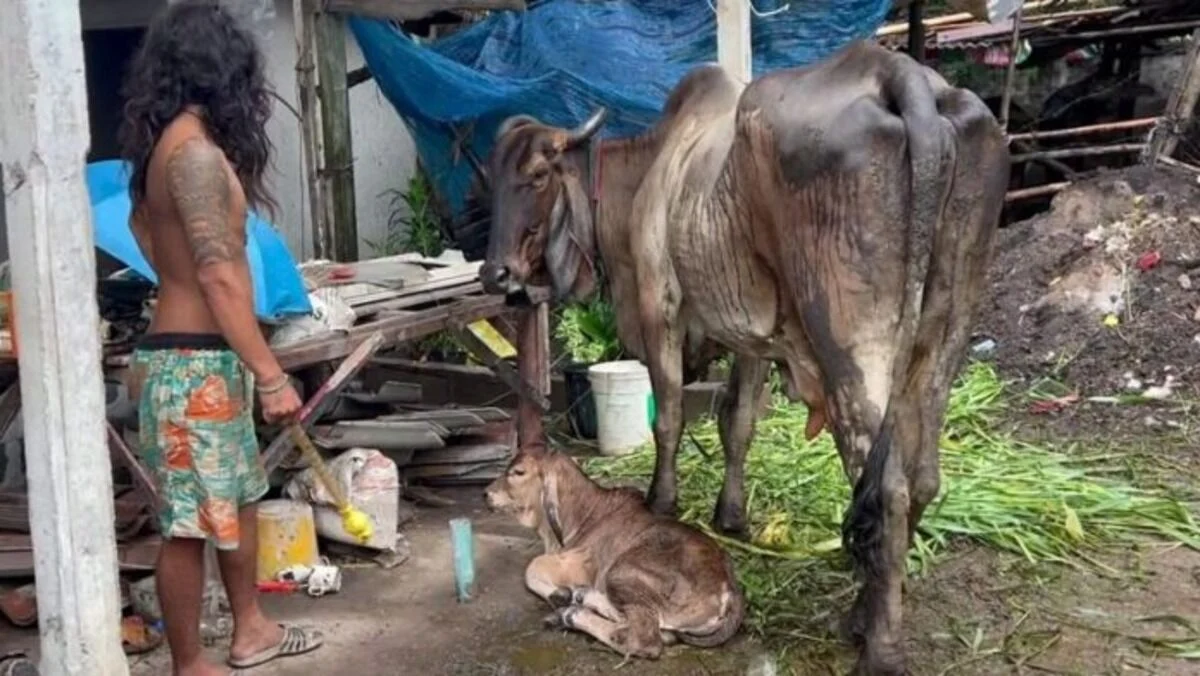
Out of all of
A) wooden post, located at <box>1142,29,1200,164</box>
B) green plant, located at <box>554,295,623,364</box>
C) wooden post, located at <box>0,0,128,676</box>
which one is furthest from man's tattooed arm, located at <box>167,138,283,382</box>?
wooden post, located at <box>1142,29,1200,164</box>

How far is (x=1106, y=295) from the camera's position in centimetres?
795

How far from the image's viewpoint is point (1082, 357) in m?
7.52

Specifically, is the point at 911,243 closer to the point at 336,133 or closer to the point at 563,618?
the point at 563,618

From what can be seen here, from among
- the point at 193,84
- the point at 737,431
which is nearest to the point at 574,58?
the point at 737,431

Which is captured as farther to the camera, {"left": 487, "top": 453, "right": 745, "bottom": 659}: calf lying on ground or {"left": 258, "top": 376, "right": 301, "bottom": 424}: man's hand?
{"left": 487, "top": 453, "right": 745, "bottom": 659}: calf lying on ground

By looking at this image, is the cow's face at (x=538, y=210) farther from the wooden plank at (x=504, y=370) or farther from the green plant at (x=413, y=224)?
the green plant at (x=413, y=224)

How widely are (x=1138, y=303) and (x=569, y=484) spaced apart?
14.6 feet

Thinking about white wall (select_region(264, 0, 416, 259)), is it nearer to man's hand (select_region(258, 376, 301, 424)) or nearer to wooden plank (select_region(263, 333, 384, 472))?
wooden plank (select_region(263, 333, 384, 472))

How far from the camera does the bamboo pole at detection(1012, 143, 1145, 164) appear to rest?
10633mm

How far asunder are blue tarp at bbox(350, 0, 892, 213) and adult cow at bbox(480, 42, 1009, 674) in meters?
2.11

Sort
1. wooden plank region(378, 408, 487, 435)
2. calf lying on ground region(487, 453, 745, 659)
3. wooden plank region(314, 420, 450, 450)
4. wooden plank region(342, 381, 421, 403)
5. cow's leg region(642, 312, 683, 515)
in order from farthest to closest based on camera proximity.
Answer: wooden plank region(342, 381, 421, 403), wooden plank region(378, 408, 487, 435), wooden plank region(314, 420, 450, 450), cow's leg region(642, 312, 683, 515), calf lying on ground region(487, 453, 745, 659)

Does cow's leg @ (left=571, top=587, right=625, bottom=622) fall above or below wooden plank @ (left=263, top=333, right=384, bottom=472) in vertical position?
below

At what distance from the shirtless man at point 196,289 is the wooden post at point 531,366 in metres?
2.13

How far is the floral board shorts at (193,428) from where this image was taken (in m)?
3.88
